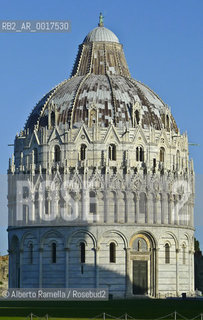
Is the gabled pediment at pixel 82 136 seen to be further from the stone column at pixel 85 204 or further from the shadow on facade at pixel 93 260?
the shadow on facade at pixel 93 260

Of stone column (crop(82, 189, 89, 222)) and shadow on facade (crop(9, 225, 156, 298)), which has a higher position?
stone column (crop(82, 189, 89, 222))

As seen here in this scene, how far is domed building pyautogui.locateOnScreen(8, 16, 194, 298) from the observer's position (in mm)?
105688

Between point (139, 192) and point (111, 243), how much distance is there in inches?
253

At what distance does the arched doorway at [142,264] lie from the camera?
106062 mm

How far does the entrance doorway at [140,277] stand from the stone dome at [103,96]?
15.8m

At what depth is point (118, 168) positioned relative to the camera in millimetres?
107500

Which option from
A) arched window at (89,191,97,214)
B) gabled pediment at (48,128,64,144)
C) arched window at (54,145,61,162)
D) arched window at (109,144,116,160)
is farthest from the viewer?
arched window at (54,145,61,162)

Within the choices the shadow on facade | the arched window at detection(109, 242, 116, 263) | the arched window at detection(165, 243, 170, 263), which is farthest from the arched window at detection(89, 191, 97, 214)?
the arched window at detection(165, 243, 170, 263)

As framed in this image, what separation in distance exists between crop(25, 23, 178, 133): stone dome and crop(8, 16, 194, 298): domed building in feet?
0.44

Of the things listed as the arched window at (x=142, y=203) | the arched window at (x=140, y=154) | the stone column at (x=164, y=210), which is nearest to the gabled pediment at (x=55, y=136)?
the arched window at (x=140, y=154)

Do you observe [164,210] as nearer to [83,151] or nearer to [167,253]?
[167,253]

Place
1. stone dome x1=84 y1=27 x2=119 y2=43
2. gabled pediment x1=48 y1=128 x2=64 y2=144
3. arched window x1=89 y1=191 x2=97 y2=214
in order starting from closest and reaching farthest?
1. arched window x1=89 y1=191 x2=97 y2=214
2. gabled pediment x1=48 y1=128 x2=64 y2=144
3. stone dome x1=84 y1=27 x2=119 y2=43

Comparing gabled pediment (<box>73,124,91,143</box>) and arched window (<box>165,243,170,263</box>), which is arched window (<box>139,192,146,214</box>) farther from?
gabled pediment (<box>73,124,91,143</box>)

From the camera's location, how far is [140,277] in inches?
4188
